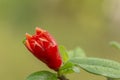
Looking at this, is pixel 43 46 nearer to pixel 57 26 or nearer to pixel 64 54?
pixel 64 54

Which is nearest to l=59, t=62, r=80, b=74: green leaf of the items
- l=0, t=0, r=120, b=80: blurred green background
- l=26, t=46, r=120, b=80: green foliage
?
l=26, t=46, r=120, b=80: green foliage

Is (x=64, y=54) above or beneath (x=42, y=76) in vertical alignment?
above

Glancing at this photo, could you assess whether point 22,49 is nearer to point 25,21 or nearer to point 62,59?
point 25,21

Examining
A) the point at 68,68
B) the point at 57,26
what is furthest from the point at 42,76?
the point at 57,26

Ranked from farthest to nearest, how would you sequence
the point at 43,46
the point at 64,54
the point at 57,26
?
the point at 57,26 → the point at 64,54 → the point at 43,46

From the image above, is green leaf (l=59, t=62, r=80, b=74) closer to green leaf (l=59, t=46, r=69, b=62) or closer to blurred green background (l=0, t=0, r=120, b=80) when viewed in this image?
green leaf (l=59, t=46, r=69, b=62)

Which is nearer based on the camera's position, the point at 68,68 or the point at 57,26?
the point at 68,68

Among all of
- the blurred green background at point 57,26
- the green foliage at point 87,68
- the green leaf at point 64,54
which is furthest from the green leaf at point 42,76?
the blurred green background at point 57,26

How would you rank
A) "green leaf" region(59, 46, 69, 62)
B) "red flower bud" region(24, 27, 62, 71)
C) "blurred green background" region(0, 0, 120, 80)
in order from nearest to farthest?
"red flower bud" region(24, 27, 62, 71), "green leaf" region(59, 46, 69, 62), "blurred green background" region(0, 0, 120, 80)
